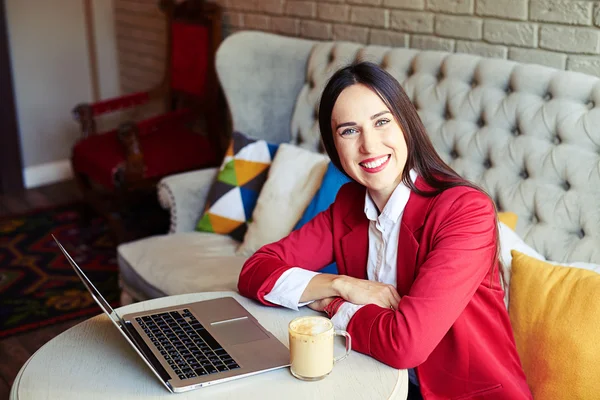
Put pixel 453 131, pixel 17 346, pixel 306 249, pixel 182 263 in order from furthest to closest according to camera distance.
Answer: pixel 17 346
pixel 182 263
pixel 453 131
pixel 306 249

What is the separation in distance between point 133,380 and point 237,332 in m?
0.23

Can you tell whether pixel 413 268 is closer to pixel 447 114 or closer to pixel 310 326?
pixel 310 326

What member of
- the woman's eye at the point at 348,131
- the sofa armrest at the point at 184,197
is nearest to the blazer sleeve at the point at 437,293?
the woman's eye at the point at 348,131

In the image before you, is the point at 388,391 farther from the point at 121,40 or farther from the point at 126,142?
the point at 121,40

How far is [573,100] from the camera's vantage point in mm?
1983

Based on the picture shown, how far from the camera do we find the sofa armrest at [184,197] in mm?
2779

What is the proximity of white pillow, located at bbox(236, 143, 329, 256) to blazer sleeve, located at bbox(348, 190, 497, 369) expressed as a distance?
3.55 feet

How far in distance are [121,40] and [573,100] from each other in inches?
136

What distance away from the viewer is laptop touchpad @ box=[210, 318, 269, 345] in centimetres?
141

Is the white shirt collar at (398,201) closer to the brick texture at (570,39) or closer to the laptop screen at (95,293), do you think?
the laptop screen at (95,293)

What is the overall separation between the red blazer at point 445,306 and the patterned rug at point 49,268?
5.71 feet

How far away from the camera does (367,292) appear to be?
146cm

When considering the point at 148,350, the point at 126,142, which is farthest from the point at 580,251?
the point at 126,142

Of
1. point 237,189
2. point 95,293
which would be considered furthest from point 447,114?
point 95,293
